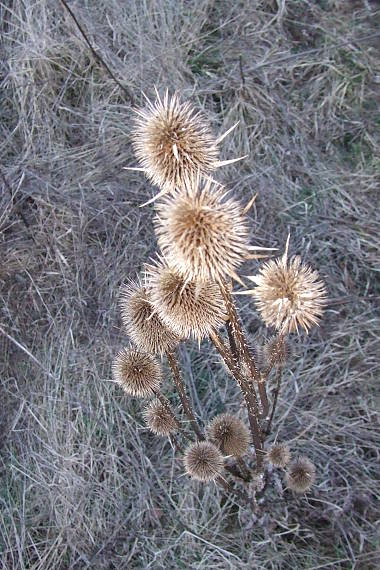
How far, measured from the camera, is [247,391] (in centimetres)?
184

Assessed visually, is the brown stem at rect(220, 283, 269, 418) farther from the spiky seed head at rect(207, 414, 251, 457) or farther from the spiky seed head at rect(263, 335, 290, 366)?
the spiky seed head at rect(207, 414, 251, 457)

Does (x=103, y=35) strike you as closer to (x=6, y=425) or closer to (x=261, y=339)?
(x=261, y=339)

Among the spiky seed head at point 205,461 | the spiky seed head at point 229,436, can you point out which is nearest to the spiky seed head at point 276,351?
the spiky seed head at point 229,436

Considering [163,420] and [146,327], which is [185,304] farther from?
[163,420]

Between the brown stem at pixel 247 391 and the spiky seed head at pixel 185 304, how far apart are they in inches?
1.9

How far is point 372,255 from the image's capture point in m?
3.10

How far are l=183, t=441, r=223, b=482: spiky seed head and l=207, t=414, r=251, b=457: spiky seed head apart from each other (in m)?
0.04

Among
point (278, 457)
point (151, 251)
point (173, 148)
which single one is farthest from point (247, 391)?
point (151, 251)

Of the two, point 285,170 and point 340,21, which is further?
point 340,21

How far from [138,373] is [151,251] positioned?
50.4 inches

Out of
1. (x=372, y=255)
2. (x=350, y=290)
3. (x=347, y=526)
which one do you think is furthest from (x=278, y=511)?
(x=372, y=255)

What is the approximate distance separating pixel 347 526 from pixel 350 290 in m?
1.18

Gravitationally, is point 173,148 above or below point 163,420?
above

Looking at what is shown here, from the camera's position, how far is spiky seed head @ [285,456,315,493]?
7.56 ft
